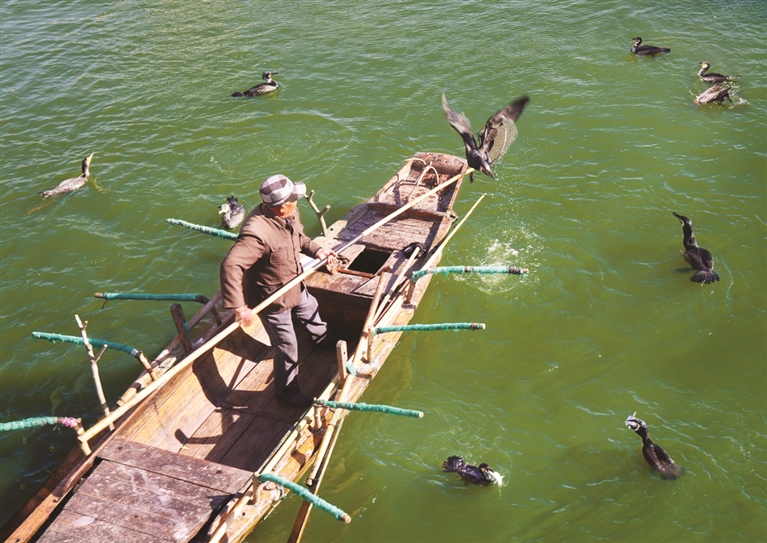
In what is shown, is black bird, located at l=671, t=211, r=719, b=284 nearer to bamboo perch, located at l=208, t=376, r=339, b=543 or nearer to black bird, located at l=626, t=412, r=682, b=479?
black bird, located at l=626, t=412, r=682, b=479

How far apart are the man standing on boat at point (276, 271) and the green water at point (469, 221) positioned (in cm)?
156

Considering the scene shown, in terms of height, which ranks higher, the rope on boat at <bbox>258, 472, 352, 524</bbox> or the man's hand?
the man's hand

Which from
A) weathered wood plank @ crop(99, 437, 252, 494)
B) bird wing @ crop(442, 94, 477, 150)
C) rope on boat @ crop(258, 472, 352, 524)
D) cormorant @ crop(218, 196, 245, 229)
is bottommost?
cormorant @ crop(218, 196, 245, 229)

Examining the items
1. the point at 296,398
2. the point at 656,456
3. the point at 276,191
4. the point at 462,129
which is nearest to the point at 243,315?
the point at 276,191

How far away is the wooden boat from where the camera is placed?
6.11 meters

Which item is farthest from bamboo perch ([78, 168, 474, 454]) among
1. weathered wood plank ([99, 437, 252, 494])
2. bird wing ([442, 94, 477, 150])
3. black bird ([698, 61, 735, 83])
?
black bird ([698, 61, 735, 83])

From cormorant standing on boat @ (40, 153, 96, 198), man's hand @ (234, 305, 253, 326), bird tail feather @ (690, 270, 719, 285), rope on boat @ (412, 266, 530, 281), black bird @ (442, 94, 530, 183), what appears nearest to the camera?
man's hand @ (234, 305, 253, 326)

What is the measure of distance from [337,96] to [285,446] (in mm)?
11548

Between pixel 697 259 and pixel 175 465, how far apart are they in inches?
341

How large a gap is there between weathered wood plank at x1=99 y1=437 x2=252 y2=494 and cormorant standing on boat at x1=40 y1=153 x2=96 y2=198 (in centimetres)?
868

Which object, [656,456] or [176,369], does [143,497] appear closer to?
[176,369]

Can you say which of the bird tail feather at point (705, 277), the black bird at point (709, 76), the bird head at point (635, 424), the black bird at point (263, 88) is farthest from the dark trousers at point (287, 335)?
the black bird at point (709, 76)

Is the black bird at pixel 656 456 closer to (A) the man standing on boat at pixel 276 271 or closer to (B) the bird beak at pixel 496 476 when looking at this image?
(B) the bird beak at pixel 496 476

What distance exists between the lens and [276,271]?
23.8 ft
